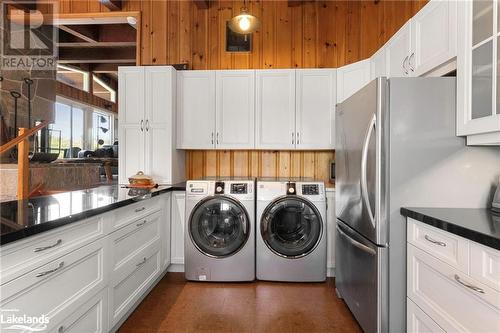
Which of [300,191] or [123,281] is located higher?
[300,191]

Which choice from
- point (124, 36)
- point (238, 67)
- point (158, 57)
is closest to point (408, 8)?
point (238, 67)

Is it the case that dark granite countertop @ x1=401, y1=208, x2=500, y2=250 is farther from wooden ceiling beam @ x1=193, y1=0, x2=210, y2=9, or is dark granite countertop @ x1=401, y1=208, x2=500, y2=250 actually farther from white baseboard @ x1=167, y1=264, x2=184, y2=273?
wooden ceiling beam @ x1=193, y1=0, x2=210, y2=9

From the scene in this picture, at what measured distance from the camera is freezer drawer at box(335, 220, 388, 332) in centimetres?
167

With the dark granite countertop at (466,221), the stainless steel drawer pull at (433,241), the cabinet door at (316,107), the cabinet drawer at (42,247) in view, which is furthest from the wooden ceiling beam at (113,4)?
the stainless steel drawer pull at (433,241)

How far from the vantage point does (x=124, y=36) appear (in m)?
4.48

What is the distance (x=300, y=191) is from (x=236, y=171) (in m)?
0.99

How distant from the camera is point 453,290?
1.24 metres

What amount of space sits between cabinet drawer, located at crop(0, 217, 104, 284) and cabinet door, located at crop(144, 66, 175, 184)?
155 cm

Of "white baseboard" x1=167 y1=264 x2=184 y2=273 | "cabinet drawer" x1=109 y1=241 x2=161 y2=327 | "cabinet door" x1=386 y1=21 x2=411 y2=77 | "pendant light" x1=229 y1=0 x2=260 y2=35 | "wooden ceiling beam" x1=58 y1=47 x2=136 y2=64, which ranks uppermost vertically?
"wooden ceiling beam" x1=58 y1=47 x2=136 y2=64

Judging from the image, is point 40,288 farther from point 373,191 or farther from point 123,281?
point 373,191

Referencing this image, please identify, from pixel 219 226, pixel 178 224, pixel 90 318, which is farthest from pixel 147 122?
pixel 90 318

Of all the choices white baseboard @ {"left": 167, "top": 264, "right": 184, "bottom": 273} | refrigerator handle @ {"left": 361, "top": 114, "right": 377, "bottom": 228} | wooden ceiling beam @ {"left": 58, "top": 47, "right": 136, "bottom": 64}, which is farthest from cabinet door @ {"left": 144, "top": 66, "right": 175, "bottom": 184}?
wooden ceiling beam @ {"left": 58, "top": 47, "right": 136, "bottom": 64}

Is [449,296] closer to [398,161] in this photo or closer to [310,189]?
[398,161]

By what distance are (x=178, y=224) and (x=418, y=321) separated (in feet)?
7.27
